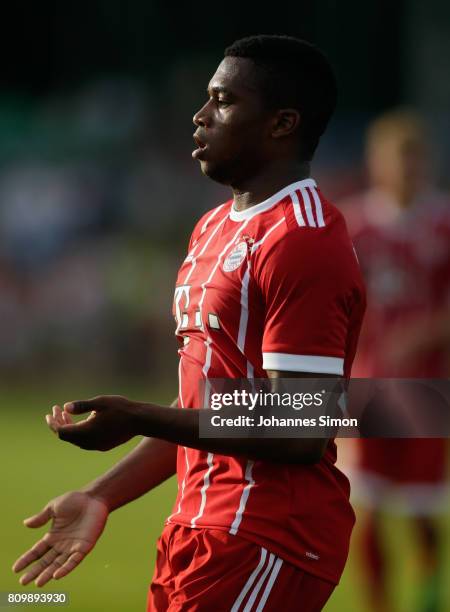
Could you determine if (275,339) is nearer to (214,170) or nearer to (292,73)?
(214,170)

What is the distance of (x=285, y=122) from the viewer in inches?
119

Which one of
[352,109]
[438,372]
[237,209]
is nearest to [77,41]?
[352,109]

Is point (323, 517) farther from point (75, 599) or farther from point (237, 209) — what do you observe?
point (75, 599)

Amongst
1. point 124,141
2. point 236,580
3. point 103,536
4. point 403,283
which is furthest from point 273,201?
point 124,141

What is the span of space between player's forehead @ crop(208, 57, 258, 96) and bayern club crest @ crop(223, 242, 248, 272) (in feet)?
1.25

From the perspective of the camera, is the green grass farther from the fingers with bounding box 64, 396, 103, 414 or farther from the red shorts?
the fingers with bounding box 64, 396, 103, 414

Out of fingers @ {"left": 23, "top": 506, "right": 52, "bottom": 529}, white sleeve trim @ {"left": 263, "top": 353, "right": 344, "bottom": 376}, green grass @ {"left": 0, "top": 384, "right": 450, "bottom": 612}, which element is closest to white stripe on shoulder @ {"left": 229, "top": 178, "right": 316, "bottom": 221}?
white sleeve trim @ {"left": 263, "top": 353, "right": 344, "bottom": 376}

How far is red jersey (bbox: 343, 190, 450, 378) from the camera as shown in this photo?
630cm

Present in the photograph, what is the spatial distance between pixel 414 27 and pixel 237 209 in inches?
665

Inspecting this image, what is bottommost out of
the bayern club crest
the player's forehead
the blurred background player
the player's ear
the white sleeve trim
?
the blurred background player

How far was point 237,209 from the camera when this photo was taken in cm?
315

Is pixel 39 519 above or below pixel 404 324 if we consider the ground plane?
above

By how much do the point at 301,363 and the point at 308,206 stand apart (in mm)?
408

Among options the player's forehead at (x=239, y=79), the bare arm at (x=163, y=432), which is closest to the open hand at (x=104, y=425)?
the bare arm at (x=163, y=432)
